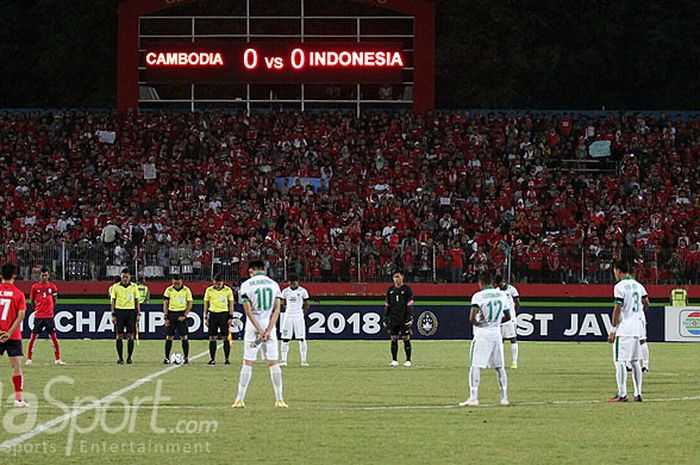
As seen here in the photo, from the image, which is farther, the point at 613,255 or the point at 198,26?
the point at 198,26

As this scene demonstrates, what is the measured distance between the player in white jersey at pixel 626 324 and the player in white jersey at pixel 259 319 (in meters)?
5.08

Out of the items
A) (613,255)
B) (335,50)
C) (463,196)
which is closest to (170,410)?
(613,255)

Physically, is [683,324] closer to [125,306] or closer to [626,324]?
[125,306]

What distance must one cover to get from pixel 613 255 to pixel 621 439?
26424mm

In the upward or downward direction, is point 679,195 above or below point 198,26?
below

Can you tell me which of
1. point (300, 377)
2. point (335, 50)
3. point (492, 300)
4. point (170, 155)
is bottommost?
point (300, 377)

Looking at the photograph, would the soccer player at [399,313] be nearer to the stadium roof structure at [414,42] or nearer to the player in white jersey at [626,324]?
the player in white jersey at [626,324]

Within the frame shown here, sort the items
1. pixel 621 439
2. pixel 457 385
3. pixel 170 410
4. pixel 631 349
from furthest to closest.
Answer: pixel 457 385, pixel 631 349, pixel 170 410, pixel 621 439

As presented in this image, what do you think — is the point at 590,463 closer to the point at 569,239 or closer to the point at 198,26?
the point at 569,239

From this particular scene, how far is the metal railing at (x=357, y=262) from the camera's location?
133 ft

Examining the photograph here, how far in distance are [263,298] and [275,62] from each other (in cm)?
3357

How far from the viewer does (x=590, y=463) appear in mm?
13273

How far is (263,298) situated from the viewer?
18.6 metres

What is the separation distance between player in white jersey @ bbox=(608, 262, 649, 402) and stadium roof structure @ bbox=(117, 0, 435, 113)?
3198cm
